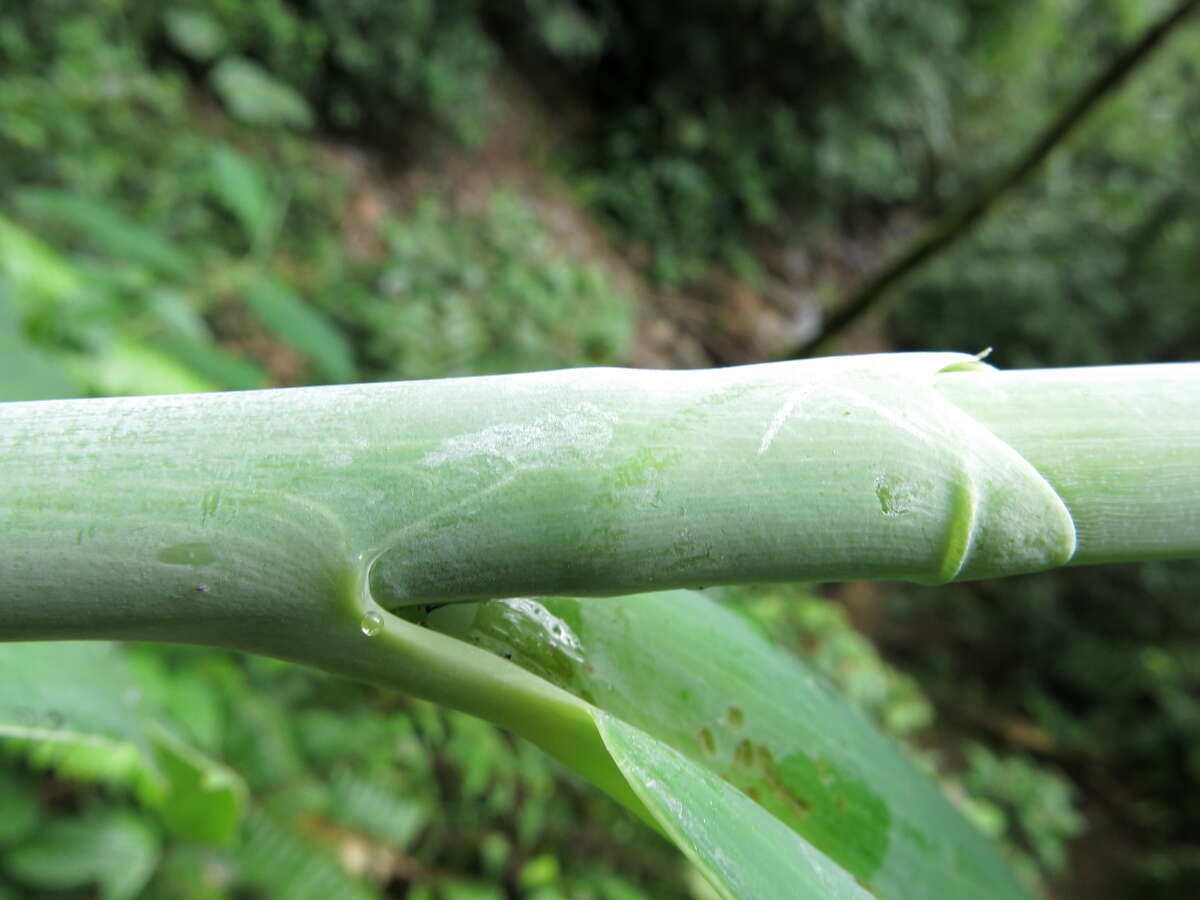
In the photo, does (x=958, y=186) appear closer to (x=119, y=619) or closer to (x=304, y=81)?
(x=304, y=81)

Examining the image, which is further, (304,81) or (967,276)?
(967,276)

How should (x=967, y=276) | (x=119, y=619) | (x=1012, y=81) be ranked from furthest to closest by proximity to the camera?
(x=1012, y=81) < (x=967, y=276) < (x=119, y=619)


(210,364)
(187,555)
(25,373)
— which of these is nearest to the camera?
(187,555)

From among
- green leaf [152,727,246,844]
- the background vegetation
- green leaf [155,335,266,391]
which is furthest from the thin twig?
green leaf [152,727,246,844]

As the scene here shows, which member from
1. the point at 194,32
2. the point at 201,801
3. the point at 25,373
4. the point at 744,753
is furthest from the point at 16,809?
the point at 194,32

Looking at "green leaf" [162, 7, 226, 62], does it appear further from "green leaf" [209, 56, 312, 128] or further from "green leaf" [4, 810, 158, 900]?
"green leaf" [4, 810, 158, 900]

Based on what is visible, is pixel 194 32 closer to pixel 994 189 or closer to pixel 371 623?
pixel 994 189

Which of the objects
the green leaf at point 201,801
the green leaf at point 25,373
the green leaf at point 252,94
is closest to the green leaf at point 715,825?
the green leaf at point 25,373

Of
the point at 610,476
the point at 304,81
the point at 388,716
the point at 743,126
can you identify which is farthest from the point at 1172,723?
the point at 304,81
